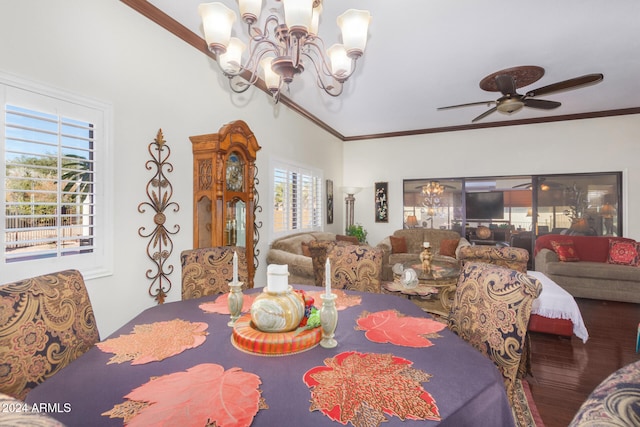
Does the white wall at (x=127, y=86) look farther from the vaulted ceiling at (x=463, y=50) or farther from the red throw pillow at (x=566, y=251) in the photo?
the red throw pillow at (x=566, y=251)

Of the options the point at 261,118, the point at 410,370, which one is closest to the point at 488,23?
the point at 261,118

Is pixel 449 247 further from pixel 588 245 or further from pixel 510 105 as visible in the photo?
pixel 510 105

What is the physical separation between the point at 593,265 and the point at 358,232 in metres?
3.66

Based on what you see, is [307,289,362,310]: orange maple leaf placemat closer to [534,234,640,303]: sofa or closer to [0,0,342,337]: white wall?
[0,0,342,337]: white wall

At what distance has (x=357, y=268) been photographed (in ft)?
7.34

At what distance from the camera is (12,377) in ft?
3.36

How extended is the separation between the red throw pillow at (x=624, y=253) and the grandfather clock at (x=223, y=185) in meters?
5.16

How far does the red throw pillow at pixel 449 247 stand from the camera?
5379 mm

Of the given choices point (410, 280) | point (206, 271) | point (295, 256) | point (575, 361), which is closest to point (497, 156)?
point (575, 361)

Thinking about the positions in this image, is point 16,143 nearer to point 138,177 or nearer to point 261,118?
point 138,177

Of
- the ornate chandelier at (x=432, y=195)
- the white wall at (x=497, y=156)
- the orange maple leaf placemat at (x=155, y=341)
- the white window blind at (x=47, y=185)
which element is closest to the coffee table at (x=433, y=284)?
the orange maple leaf placemat at (x=155, y=341)

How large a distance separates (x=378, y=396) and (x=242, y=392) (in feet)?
1.21

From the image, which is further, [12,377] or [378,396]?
[12,377]

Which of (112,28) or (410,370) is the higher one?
(112,28)
